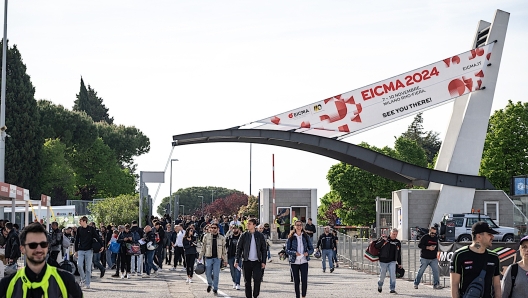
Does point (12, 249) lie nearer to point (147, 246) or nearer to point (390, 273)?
point (147, 246)

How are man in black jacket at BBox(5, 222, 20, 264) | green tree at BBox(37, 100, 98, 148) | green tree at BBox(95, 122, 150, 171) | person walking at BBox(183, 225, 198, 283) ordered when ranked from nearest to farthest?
1. man in black jacket at BBox(5, 222, 20, 264)
2. person walking at BBox(183, 225, 198, 283)
3. green tree at BBox(37, 100, 98, 148)
4. green tree at BBox(95, 122, 150, 171)

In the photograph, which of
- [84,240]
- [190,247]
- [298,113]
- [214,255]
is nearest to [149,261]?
[190,247]

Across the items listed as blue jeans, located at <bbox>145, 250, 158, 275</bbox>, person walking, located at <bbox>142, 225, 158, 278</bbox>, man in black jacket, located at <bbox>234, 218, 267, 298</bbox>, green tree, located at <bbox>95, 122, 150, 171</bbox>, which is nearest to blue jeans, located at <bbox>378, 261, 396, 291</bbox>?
man in black jacket, located at <bbox>234, 218, 267, 298</bbox>

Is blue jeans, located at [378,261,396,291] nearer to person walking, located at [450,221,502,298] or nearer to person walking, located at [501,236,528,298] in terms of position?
person walking, located at [450,221,502,298]

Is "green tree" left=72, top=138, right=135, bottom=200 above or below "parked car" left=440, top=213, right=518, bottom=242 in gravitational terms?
above

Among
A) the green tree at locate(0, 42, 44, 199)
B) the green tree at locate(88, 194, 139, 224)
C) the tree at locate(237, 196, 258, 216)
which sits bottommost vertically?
the green tree at locate(88, 194, 139, 224)

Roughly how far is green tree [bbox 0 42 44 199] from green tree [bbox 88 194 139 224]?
85.7 feet

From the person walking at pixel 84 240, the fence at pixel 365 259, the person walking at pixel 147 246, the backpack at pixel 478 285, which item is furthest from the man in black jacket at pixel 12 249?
the backpack at pixel 478 285

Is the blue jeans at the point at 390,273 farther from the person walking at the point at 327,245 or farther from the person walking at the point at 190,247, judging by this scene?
the person walking at the point at 327,245

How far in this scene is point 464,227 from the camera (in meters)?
45.5

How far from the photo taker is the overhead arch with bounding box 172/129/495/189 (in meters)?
45.5

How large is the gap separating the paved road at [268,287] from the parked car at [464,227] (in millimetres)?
15280

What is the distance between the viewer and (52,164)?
3501 inches

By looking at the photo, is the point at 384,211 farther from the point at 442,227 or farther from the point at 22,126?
the point at 22,126
